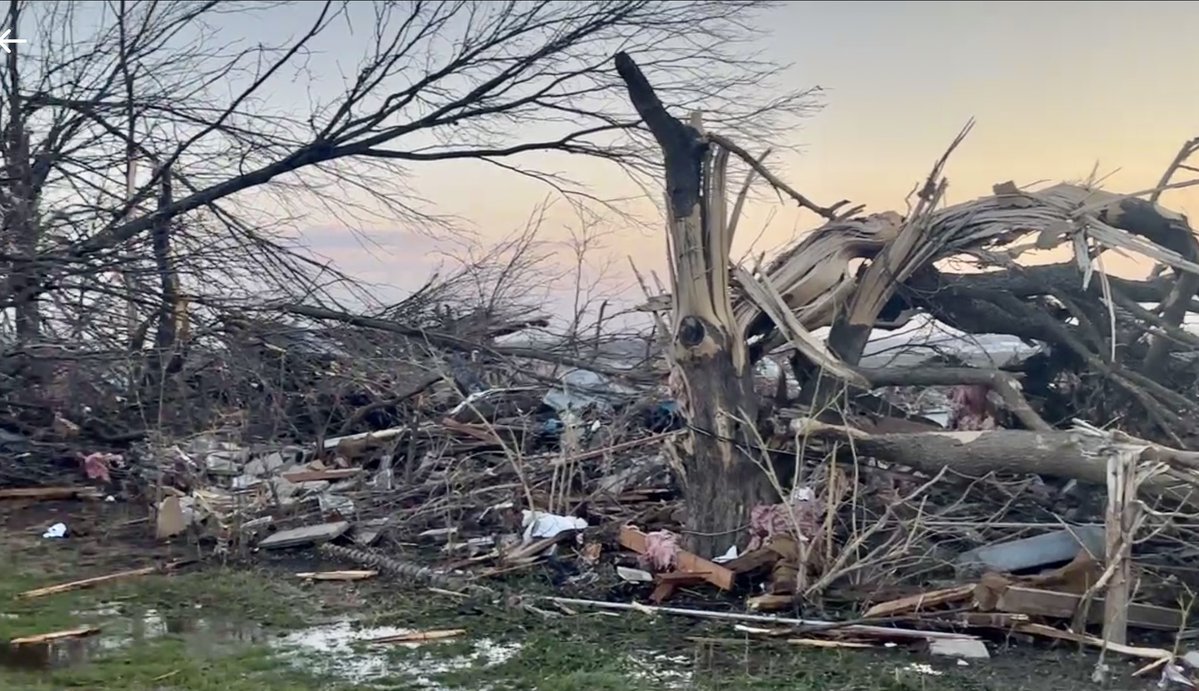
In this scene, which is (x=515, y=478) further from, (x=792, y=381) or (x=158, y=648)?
(x=158, y=648)

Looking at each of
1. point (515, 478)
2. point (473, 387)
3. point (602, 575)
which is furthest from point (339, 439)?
point (602, 575)

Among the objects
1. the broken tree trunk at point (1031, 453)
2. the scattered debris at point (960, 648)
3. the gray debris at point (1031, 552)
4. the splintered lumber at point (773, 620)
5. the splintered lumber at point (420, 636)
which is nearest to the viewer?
the scattered debris at point (960, 648)

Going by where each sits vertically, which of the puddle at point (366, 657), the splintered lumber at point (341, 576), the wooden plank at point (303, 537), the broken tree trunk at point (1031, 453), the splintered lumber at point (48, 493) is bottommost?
the puddle at point (366, 657)

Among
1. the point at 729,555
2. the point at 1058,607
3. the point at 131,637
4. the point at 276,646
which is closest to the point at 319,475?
the point at 131,637

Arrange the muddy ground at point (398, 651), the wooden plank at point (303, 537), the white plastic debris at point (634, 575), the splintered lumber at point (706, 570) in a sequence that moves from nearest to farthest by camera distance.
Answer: the muddy ground at point (398, 651) < the splintered lumber at point (706, 570) < the white plastic debris at point (634, 575) < the wooden plank at point (303, 537)

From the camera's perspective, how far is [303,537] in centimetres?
764

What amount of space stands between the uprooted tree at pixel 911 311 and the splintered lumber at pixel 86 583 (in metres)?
3.39

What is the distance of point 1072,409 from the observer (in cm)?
709

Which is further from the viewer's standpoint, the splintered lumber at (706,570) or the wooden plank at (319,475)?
the wooden plank at (319,475)

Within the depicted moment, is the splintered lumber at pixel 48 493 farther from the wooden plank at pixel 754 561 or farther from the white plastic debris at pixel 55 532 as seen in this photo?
the wooden plank at pixel 754 561

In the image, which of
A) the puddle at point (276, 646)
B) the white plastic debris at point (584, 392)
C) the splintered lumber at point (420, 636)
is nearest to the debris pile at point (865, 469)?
the white plastic debris at point (584, 392)

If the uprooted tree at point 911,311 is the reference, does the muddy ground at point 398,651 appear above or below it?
below

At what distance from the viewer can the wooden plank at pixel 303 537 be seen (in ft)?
25.0

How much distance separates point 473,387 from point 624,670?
18.9ft
